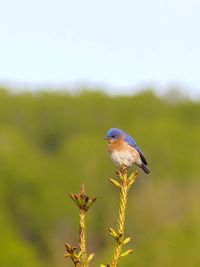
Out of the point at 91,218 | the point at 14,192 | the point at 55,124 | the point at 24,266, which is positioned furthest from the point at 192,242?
the point at 55,124

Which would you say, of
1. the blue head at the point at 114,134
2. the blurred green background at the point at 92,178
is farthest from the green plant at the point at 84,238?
the blurred green background at the point at 92,178

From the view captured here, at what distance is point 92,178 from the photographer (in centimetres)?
10688

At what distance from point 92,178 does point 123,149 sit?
9690 centimetres

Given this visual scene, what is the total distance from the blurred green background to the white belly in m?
49.5

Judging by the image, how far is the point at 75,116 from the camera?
458ft

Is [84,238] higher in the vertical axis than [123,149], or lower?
lower

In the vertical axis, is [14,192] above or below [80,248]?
above

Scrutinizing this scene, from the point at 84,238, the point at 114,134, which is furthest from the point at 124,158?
the point at 84,238

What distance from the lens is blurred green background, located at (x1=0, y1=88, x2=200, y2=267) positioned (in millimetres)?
75938

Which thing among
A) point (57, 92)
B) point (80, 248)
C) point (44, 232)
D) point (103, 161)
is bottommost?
point (80, 248)

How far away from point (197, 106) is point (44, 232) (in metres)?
54.2

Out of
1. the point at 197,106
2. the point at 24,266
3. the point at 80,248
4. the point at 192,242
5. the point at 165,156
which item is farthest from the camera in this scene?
the point at 197,106

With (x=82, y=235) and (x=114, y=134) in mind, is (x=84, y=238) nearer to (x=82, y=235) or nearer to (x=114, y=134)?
(x=82, y=235)

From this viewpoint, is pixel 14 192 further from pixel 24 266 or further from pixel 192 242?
pixel 192 242
